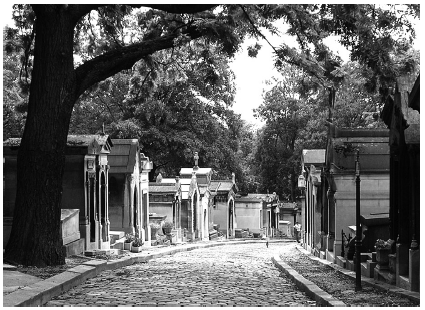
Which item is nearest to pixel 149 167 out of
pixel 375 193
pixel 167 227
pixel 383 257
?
pixel 167 227

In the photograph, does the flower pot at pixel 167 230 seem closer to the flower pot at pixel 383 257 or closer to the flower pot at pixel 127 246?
the flower pot at pixel 127 246

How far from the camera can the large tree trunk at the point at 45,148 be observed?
14.4 metres

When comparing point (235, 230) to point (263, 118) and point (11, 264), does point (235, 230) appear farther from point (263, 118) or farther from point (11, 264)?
point (11, 264)

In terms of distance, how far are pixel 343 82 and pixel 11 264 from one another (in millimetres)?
7942

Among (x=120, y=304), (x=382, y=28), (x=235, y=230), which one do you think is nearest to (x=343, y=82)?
(x=382, y=28)

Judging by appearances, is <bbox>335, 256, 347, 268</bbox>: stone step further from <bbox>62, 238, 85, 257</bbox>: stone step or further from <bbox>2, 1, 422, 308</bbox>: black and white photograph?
<bbox>62, 238, 85, 257</bbox>: stone step

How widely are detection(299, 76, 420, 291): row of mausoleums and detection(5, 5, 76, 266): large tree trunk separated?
6.03 metres

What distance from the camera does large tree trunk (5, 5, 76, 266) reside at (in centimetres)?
1439

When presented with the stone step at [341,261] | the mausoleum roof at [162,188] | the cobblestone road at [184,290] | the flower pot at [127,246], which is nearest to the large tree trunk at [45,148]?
the cobblestone road at [184,290]

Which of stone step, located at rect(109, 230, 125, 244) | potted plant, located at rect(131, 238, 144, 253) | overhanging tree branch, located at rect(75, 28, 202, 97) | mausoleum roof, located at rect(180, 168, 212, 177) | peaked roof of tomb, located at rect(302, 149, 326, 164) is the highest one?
overhanging tree branch, located at rect(75, 28, 202, 97)

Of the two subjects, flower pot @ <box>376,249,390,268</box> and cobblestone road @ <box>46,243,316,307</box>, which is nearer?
cobblestone road @ <box>46,243,316,307</box>

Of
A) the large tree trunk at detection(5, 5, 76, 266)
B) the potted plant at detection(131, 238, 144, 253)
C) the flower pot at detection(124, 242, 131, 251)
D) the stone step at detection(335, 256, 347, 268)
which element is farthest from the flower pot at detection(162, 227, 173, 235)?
the large tree trunk at detection(5, 5, 76, 266)

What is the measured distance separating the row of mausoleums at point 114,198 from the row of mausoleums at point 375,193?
6190mm

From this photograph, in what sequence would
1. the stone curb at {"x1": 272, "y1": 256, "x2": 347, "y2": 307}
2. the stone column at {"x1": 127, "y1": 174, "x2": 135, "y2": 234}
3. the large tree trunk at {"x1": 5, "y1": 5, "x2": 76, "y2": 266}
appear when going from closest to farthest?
the stone curb at {"x1": 272, "y1": 256, "x2": 347, "y2": 307}
the large tree trunk at {"x1": 5, "y1": 5, "x2": 76, "y2": 266}
the stone column at {"x1": 127, "y1": 174, "x2": 135, "y2": 234}
